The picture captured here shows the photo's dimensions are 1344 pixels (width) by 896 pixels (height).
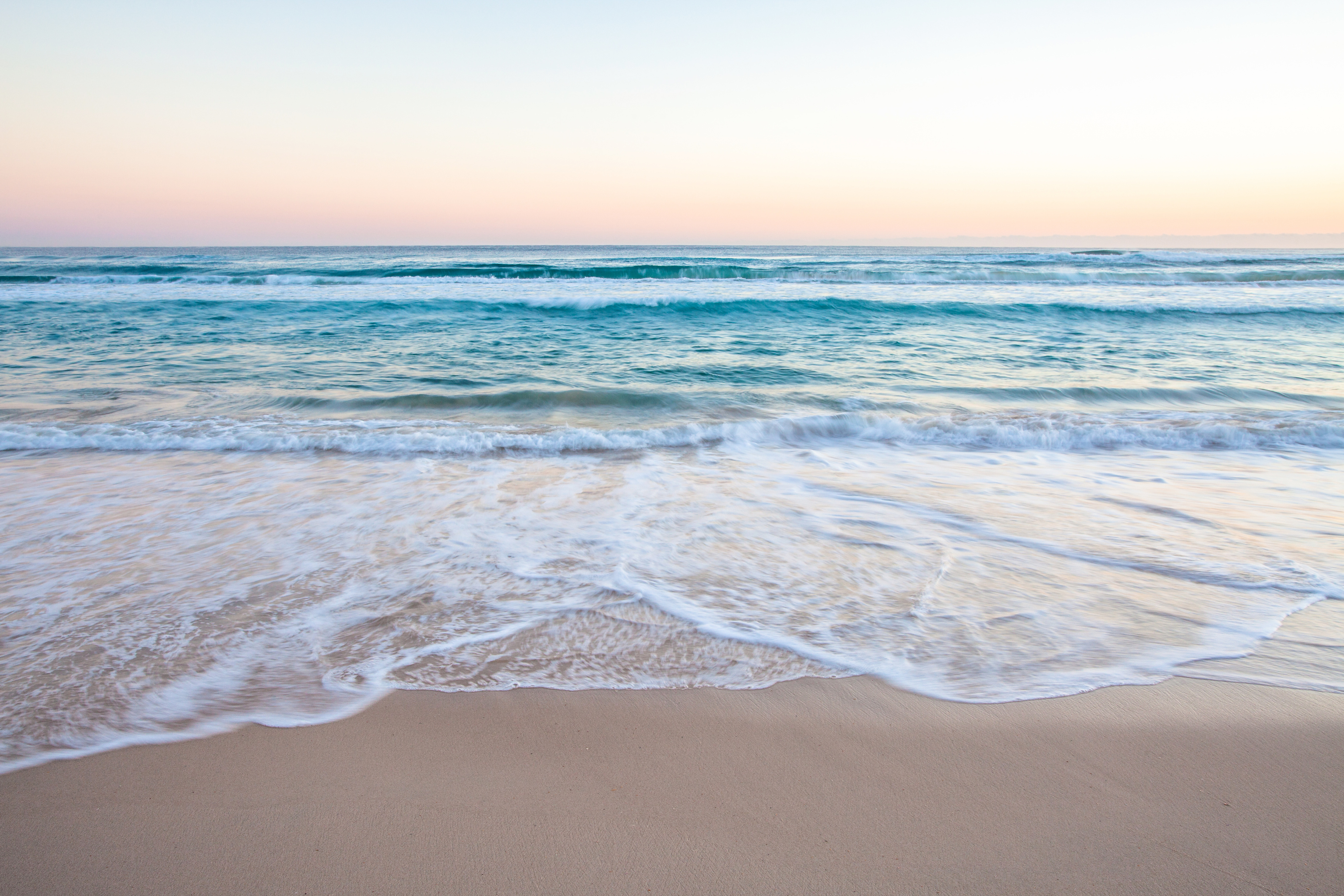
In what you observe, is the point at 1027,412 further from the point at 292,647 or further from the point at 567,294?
the point at 567,294

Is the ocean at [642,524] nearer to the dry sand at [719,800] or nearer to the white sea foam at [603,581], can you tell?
the white sea foam at [603,581]

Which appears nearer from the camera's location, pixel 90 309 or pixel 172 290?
pixel 90 309

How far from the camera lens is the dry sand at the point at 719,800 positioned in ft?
4.52

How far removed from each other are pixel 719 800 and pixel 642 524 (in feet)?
5.96

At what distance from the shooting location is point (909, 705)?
1.94 metres

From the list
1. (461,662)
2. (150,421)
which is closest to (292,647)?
(461,662)

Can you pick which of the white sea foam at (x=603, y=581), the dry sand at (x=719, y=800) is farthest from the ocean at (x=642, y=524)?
the dry sand at (x=719, y=800)

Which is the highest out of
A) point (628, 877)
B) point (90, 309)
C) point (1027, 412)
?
point (90, 309)

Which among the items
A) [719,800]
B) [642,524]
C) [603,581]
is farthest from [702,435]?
[719,800]

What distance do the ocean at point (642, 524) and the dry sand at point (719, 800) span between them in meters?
0.13

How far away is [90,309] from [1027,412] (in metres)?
18.2

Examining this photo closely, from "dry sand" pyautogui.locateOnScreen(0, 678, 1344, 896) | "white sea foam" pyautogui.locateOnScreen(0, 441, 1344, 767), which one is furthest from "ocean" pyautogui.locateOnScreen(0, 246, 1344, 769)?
"dry sand" pyautogui.locateOnScreen(0, 678, 1344, 896)

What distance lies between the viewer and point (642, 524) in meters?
3.31

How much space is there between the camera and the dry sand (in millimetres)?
1378
